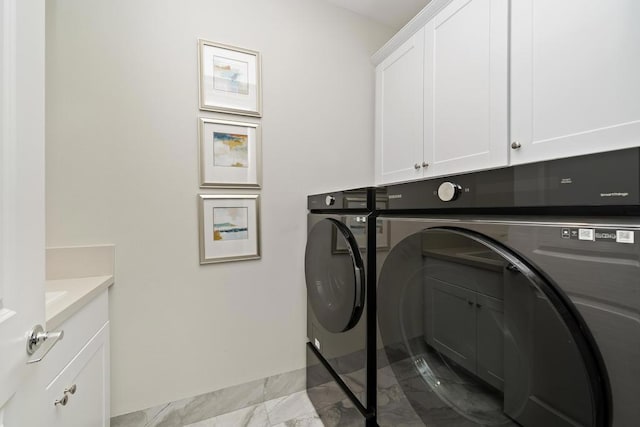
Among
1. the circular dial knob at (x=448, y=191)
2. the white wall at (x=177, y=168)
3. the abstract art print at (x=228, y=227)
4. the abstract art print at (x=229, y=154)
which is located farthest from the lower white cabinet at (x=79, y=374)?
the circular dial knob at (x=448, y=191)

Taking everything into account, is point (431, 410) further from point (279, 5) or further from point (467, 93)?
point (279, 5)

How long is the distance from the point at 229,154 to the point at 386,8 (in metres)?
1.47

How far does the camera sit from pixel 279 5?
170 centimetres

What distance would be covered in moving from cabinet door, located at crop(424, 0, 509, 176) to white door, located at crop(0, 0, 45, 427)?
4.84 feet

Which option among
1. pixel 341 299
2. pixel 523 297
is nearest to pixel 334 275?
pixel 341 299

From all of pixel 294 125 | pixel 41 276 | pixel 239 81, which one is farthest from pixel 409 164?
pixel 41 276

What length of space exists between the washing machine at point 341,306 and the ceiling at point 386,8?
4.47 feet

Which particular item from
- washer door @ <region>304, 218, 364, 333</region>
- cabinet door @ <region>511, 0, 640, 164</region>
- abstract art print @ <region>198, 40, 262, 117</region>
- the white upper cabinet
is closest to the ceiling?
the white upper cabinet

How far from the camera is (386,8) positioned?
6.09 ft

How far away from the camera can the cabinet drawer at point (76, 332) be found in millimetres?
791

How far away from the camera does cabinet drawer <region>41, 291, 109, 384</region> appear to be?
2.59ft

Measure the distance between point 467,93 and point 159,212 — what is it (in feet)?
5.37

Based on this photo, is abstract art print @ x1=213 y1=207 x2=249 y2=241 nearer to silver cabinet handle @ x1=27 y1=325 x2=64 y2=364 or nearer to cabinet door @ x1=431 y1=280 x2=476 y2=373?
silver cabinet handle @ x1=27 y1=325 x2=64 y2=364

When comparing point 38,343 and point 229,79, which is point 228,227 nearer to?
point 229,79
